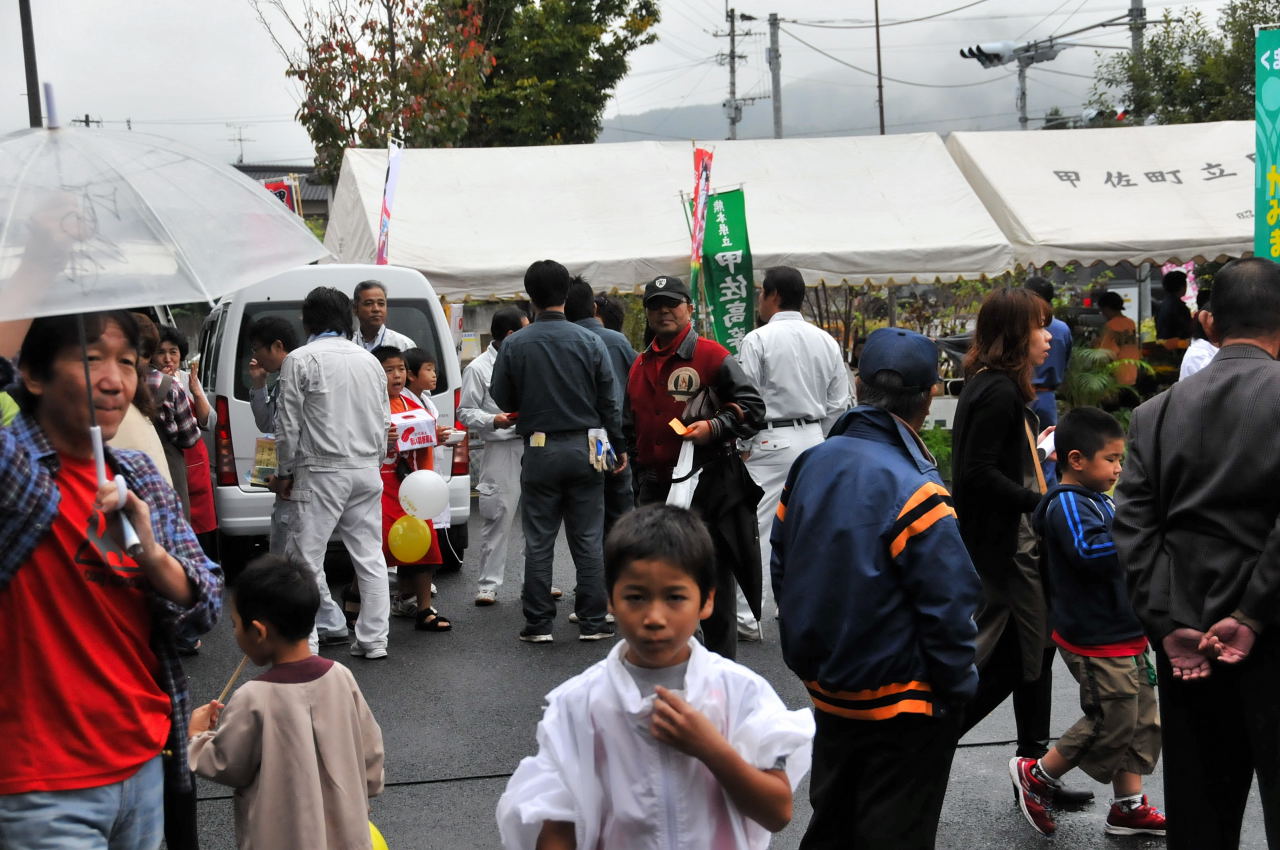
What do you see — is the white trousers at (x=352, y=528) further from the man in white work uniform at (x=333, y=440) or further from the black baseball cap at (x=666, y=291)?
the black baseball cap at (x=666, y=291)

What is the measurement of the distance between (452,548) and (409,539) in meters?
1.96

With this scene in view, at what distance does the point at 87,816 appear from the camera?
101 inches

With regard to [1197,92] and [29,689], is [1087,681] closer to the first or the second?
[29,689]

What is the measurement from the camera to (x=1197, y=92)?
2333 centimetres

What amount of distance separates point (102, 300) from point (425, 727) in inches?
153

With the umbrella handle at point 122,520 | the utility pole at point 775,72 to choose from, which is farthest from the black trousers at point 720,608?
the utility pole at point 775,72

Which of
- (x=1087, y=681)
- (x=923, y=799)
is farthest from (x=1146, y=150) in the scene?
(x=923, y=799)

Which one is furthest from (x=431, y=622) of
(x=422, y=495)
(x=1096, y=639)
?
(x=1096, y=639)

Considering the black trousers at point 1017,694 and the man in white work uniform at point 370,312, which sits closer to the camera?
the black trousers at point 1017,694

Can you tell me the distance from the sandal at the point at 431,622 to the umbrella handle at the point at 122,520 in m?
5.37

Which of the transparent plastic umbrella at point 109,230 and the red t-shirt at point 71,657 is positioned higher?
the transparent plastic umbrella at point 109,230

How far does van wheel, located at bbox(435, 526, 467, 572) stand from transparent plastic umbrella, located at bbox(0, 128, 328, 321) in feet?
21.7

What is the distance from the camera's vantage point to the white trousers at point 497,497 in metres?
8.38

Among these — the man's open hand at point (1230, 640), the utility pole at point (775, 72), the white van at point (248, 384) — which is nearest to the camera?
the man's open hand at point (1230, 640)
